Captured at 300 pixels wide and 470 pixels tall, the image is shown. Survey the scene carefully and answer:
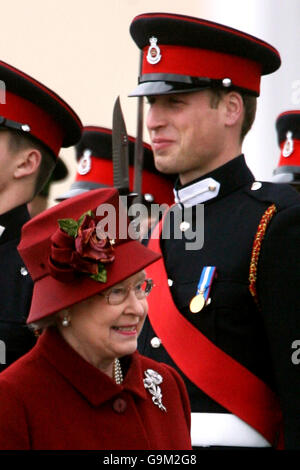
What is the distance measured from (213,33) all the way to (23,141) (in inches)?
31.5

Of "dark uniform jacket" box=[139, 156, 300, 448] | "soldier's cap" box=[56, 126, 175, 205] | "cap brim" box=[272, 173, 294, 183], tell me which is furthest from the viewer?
"soldier's cap" box=[56, 126, 175, 205]

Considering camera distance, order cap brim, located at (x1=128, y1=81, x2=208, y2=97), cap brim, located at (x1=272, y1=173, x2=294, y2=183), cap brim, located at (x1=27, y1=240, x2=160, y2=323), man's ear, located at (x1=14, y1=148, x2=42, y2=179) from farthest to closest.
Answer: cap brim, located at (x1=272, y1=173, x2=294, y2=183) < man's ear, located at (x1=14, y1=148, x2=42, y2=179) < cap brim, located at (x1=128, y1=81, x2=208, y2=97) < cap brim, located at (x1=27, y1=240, x2=160, y2=323)

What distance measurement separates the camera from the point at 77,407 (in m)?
3.23

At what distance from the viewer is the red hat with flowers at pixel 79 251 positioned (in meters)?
3.24

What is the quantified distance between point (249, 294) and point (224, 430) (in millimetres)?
449

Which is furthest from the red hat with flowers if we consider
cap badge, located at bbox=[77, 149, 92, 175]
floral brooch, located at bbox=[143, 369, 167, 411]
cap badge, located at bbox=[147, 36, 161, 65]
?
cap badge, located at bbox=[77, 149, 92, 175]

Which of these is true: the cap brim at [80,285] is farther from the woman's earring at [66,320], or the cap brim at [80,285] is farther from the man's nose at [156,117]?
the man's nose at [156,117]

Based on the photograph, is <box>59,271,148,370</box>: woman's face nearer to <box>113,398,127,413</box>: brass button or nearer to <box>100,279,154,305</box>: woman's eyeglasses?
<box>100,279,154,305</box>: woman's eyeglasses

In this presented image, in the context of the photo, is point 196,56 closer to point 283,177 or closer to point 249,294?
point 249,294

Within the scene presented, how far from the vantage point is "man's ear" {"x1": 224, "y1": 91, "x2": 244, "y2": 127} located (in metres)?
4.46

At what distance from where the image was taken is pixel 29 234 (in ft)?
11.1

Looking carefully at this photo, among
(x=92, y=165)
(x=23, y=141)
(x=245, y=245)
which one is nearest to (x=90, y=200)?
(x=245, y=245)

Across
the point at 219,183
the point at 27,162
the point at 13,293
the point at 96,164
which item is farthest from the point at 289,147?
the point at 13,293

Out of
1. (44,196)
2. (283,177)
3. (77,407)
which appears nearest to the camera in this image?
(77,407)
